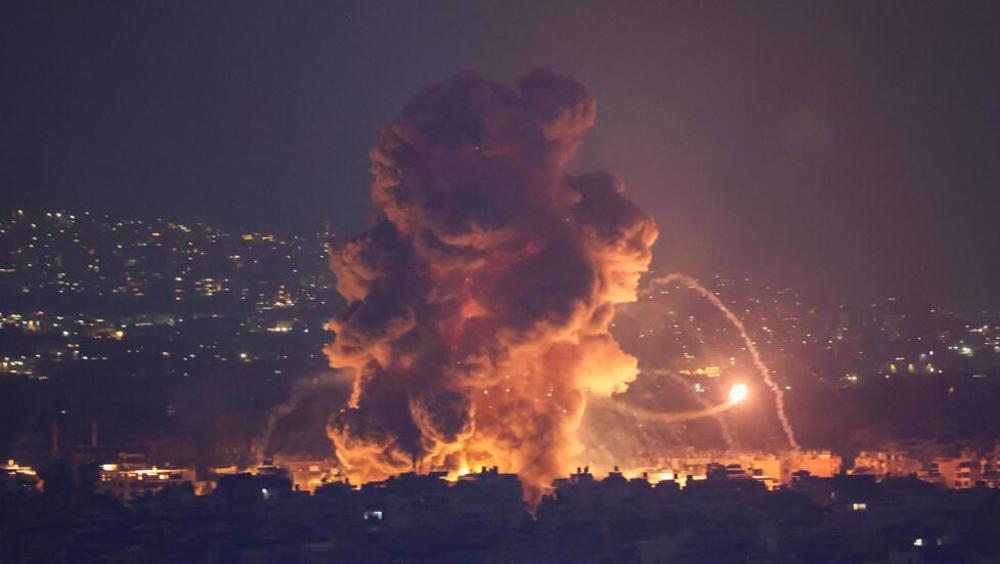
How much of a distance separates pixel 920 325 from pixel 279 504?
4154cm

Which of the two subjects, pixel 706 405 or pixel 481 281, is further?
pixel 706 405

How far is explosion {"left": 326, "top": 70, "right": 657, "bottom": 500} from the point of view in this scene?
3697 cm

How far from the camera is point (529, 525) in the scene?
3688cm

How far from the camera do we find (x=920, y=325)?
235 ft

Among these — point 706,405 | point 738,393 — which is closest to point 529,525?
point 706,405

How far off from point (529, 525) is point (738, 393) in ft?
68.2

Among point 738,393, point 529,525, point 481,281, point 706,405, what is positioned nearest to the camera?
point 529,525

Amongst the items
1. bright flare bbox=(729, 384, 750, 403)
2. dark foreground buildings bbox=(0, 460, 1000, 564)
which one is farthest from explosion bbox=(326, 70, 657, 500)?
bright flare bbox=(729, 384, 750, 403)

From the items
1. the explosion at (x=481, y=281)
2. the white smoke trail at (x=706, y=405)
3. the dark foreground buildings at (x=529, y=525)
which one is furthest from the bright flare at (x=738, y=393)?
the explosion at (x=481, y=281)

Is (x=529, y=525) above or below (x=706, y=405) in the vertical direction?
below

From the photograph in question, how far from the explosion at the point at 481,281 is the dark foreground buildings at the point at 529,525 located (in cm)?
118

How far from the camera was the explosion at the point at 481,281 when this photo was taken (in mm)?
36969

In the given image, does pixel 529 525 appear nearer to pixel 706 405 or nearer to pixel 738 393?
pixel 706 405

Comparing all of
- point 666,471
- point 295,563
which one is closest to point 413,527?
point 295,563
